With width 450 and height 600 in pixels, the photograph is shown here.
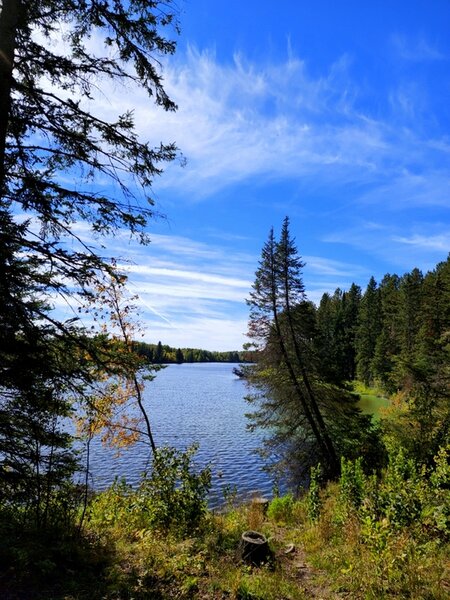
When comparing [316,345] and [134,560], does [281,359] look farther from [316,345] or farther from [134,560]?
[134,560]

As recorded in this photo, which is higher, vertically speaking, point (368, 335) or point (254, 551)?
point (368, 335)

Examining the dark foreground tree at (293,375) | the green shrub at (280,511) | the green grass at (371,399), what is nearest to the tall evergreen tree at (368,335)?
the green grass at (371,399)

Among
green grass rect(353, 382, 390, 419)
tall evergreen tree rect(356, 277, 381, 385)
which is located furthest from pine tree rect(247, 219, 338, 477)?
tall evergreen tree rect(356, 277, 381, 385)

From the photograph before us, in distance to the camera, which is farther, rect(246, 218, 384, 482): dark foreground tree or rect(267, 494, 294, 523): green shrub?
rect(246, 218, 384, 482): dark foreground tree

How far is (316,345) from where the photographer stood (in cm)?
2016

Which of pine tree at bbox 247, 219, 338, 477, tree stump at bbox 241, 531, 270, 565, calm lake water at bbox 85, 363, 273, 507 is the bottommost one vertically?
calm lake water at bbox 85, 363, 273, 507

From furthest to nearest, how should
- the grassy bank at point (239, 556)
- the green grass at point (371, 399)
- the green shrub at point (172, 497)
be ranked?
the green grass at point (371, 399) < the green shrub at point (172, 497) < the grassy bank at point (239, 556)

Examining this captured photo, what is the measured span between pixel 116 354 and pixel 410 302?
52.6 meters

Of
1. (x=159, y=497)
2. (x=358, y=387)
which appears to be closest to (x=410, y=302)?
(x=358, y=387)

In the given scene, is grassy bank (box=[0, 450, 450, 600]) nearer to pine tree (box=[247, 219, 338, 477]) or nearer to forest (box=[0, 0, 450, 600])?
forest (box=[0, 0, 450, 600])

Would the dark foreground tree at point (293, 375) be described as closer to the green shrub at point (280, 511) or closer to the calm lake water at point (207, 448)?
the calm lake water at point (207, 448)

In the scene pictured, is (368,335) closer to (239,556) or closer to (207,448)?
(207,448)

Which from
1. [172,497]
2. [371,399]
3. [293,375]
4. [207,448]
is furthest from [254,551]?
[371,399]

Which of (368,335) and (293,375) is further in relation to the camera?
(368,335)
